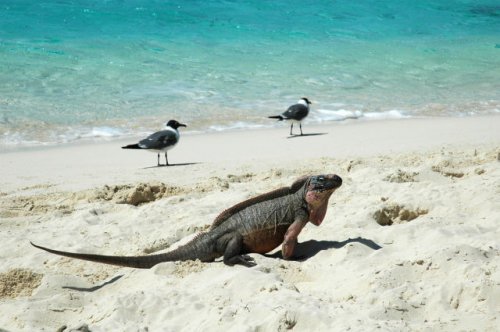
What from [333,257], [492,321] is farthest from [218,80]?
[492,321]

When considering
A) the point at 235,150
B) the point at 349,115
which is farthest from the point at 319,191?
the point at 349,115

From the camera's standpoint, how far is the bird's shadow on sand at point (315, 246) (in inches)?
205

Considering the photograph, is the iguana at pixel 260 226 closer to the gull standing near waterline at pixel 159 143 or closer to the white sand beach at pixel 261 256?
the white sand beach at pixel 261 256

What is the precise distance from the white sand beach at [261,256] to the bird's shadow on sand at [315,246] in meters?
0.02

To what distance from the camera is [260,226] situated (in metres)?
5.36

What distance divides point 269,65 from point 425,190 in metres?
12.5

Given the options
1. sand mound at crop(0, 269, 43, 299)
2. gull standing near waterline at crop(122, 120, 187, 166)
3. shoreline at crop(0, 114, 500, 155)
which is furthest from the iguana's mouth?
A: shoreline at crop(0, 114, 500, 155)

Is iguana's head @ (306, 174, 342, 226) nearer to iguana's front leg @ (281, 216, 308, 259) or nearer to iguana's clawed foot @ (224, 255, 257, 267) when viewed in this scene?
iguana's front leg @ (281, 216, 308, 259)

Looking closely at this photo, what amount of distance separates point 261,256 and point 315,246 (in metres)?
0.40

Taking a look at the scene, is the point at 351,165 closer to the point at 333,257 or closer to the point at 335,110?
the point at 333,257

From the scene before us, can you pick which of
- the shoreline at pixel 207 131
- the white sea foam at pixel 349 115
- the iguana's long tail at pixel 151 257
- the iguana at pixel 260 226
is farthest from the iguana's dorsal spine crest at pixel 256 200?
the white sea foam at pixel 349 115

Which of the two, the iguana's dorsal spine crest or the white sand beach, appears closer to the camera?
the white sand beach

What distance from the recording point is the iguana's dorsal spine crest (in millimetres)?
5429

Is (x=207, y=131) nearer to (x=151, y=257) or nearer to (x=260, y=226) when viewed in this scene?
(x=260, y=226)
